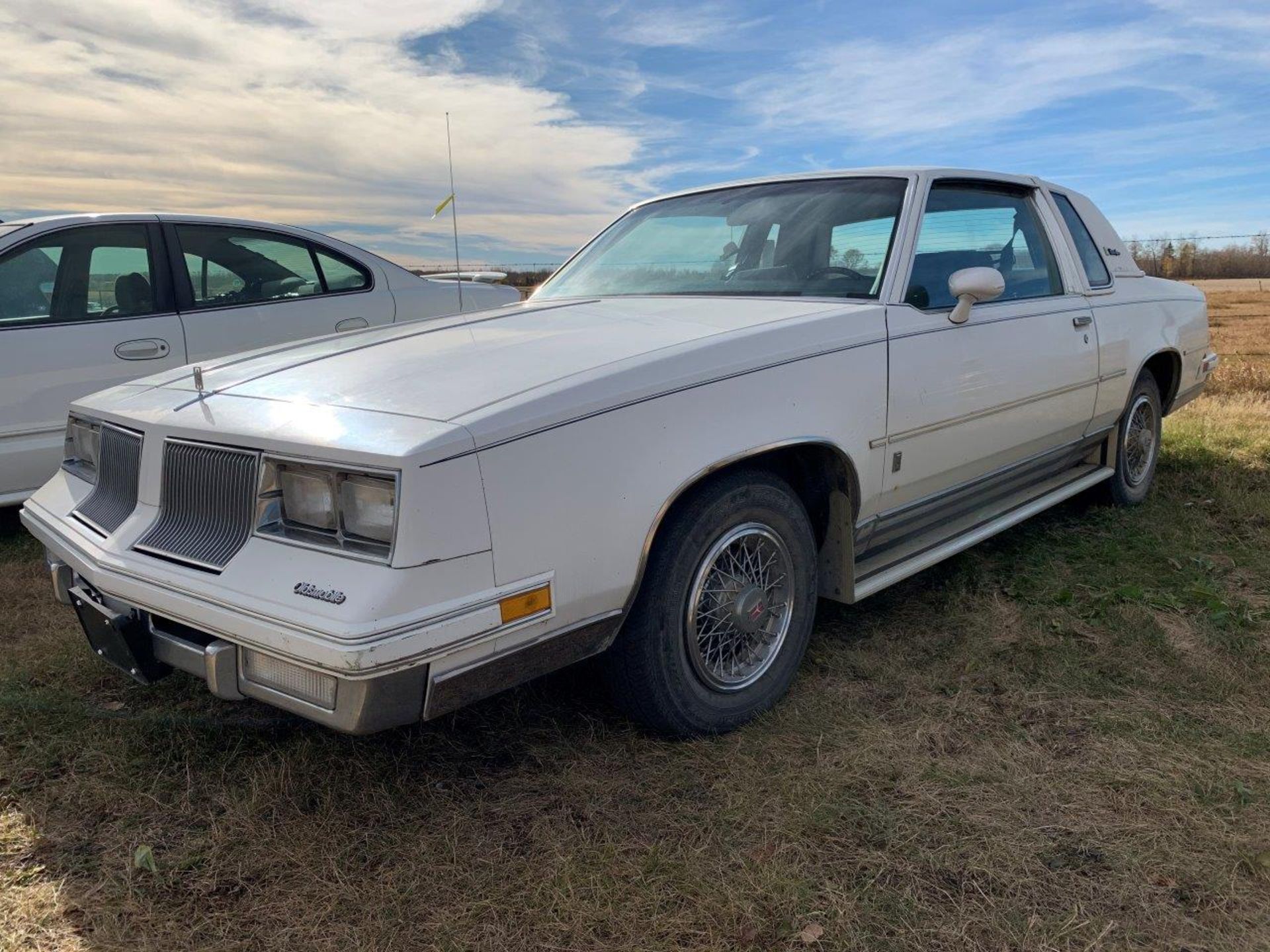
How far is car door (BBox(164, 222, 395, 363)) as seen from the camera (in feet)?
16.1

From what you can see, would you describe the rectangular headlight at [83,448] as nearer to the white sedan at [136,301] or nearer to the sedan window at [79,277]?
the white sedan at [136,301]

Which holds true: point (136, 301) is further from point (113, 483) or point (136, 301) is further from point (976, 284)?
point (976, 284)

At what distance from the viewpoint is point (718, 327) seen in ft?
8.91

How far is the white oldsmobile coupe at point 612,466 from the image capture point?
2.02 metres

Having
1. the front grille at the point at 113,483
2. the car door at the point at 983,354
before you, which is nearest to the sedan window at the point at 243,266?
the front grille at the point at 113,483

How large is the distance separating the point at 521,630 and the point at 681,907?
69cm

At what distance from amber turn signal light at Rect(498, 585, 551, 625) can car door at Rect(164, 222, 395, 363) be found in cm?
331

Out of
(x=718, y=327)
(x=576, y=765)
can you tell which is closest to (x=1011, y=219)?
A: (x=718, y=327)

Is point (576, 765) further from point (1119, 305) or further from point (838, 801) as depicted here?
point (1119, 305)

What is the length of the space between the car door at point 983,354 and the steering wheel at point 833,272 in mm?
182

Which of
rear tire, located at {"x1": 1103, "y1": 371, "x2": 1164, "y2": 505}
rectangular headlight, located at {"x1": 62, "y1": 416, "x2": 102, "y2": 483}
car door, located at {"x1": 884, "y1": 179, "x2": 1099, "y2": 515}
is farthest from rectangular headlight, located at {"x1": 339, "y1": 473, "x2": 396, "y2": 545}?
rear tire, located at {"x1": 1103, "y1": 371, "x2": 1164, "y2": 505}

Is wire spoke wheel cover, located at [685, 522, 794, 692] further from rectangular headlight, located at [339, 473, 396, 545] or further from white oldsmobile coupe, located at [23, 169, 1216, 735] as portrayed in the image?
rectangular headlight, located at [339, 473, 396, 545]

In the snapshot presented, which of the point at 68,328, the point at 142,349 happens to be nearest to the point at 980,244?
the point at 142,349

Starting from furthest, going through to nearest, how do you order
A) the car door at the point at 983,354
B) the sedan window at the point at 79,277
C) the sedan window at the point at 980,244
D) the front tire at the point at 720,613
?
the sedan window at the point at 79,277, the sedan window at the point at 980,244, the car door at the point at 983,354, the front tire at the point at 720,613
